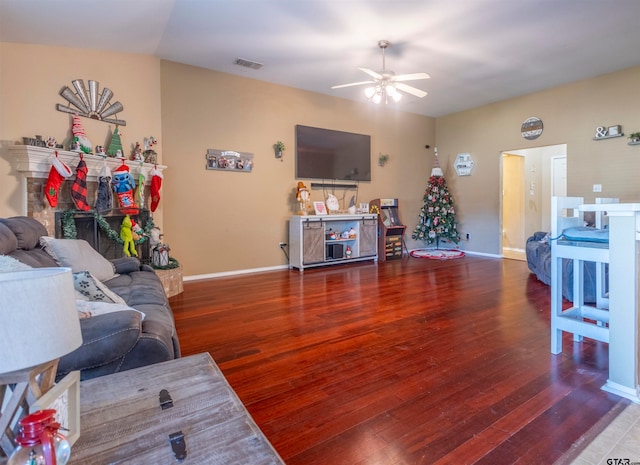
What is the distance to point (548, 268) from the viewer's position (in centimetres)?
406

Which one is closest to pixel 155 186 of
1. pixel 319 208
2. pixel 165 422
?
pixel 319 208

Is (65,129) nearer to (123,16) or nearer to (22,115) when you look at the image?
(22,115)

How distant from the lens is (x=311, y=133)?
5.82m

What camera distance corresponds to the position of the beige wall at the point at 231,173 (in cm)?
469

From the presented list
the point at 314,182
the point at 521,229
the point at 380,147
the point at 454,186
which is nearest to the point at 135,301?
the point at 314,182

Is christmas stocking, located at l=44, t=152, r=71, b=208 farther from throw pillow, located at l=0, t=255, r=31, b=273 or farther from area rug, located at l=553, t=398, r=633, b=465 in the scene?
area rug, located at l=553, t=398, r=633, b=465

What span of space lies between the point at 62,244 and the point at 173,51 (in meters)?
2.90

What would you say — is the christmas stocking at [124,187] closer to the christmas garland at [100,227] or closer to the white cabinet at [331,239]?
the christmas garland at [100,227]

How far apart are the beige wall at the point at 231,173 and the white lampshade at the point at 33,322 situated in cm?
430

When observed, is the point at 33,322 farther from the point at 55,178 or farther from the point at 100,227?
the point at 100,227

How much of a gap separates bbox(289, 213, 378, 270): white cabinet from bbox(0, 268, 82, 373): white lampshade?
185 inches

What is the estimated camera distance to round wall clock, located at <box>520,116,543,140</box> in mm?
5918

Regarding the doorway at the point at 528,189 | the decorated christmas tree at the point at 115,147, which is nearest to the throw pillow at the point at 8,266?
the decorated christmas tree at the point at 115,147

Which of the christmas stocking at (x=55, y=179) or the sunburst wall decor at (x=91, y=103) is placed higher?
the sunburst wall decor at (x=91, y=103)
